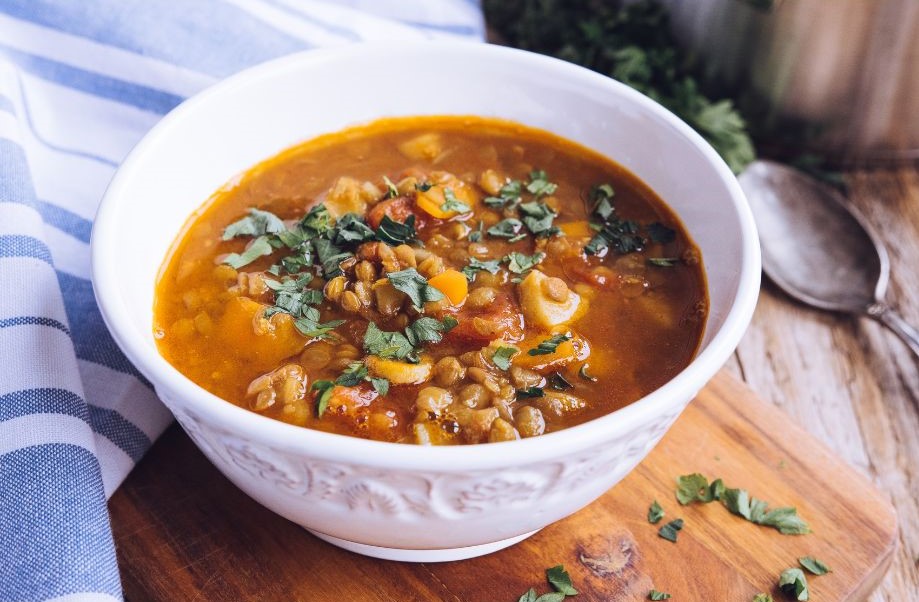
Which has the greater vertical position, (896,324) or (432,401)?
(432,401)

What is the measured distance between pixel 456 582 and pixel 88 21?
2.82 m

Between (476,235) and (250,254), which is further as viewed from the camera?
(476,235)

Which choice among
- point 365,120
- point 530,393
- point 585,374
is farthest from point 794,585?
point 365,120

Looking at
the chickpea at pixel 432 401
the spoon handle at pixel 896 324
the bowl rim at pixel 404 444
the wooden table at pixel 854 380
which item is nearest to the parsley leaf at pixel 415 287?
the chickpea at pixel 432 401

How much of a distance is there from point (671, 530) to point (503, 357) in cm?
81

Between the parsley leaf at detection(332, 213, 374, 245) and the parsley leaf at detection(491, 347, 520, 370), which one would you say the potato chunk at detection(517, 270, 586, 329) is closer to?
the parsley leaf at detection(491, 347, 520, 370)

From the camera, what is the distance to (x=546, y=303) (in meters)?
3.08

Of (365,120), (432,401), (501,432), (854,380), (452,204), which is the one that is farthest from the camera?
(854,380)

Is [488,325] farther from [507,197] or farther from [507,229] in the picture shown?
[507,197]

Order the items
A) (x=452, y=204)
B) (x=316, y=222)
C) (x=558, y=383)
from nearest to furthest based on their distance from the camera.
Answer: (x=558, y=383) → (x=316, y=222) → (x=452, y=204)

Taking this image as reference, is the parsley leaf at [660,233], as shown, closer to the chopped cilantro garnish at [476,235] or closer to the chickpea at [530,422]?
the chopped cilantro garnish at [476,235]

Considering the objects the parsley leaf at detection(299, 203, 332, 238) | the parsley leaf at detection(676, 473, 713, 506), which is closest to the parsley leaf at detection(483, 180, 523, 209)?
the parsley leaf at detection(299, 203, 332, 238)

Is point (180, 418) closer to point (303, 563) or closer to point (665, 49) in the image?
point (303, 563)

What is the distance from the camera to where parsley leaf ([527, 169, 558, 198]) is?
360cm
